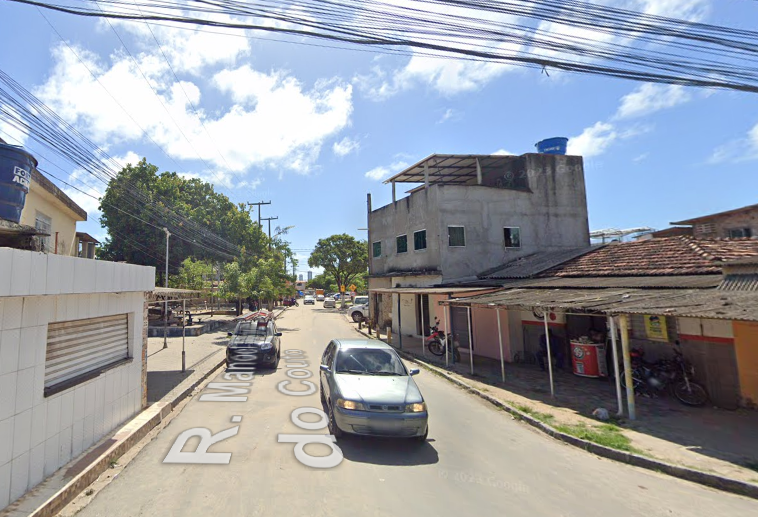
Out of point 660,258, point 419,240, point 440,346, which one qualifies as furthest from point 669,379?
point 419,240

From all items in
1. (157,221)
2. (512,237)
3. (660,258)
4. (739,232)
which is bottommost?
(660,258)

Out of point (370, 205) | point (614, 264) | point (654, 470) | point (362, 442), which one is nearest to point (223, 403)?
point (362, 442)

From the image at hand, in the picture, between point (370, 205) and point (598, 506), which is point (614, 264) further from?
point (370, 205)

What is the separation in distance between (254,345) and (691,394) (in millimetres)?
12028

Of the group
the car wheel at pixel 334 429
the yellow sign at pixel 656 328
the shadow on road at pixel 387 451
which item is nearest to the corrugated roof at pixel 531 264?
the yellow sign at pixel 656 328

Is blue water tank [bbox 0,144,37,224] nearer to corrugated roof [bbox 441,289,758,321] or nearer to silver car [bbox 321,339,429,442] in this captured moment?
silver car [bbox 321,339,429,442]

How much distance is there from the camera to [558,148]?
22.9 metres

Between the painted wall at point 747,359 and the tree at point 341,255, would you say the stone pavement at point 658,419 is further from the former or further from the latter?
the tree at point 341,255

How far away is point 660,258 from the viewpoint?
12.5m

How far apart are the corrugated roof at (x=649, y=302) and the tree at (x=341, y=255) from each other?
Result: 47802 mm

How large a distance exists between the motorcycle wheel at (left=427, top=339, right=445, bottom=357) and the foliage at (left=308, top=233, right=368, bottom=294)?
42.3 metres

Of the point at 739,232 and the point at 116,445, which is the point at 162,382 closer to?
the point at 116,445

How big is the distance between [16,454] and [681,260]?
52.0 ft

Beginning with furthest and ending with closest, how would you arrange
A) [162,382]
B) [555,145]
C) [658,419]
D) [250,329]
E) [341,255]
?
[341,255], [555,145], [250,329], [162,382], [658,419]
